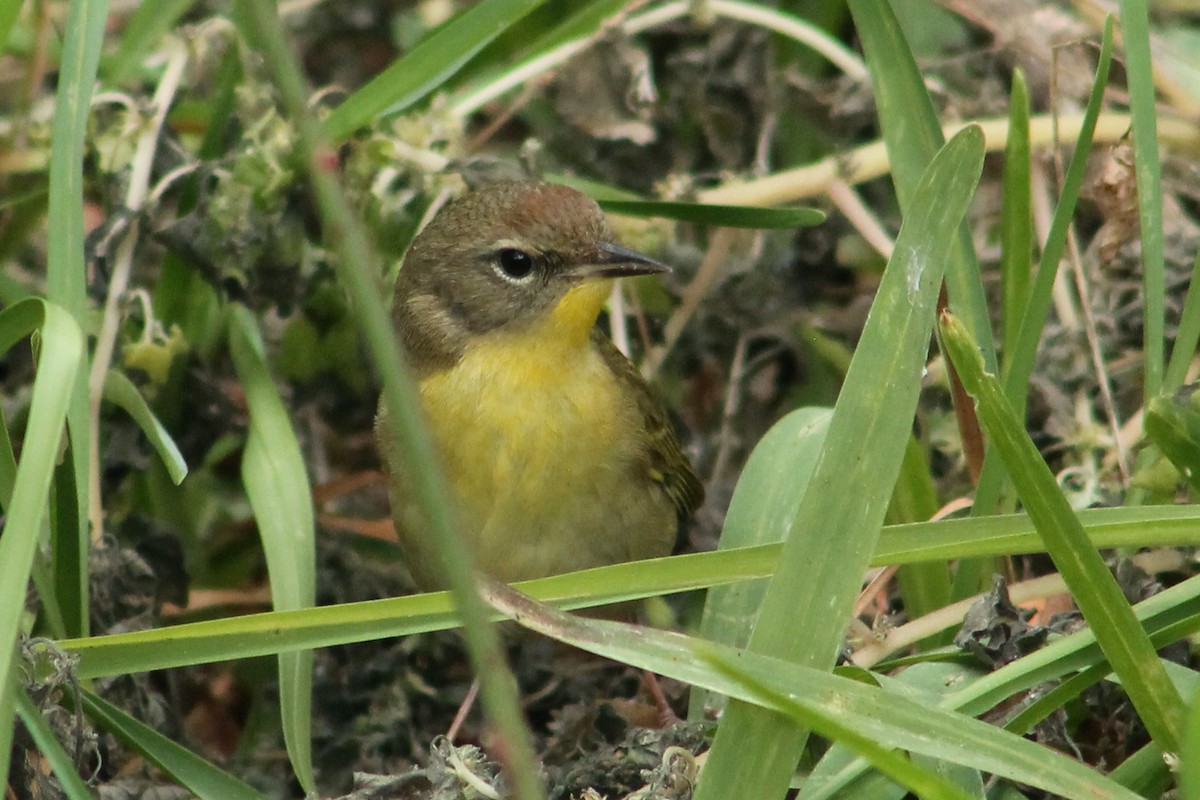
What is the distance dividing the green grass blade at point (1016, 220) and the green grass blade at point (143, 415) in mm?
1650

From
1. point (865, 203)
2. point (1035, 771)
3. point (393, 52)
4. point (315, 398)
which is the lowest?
point (1035, 771)

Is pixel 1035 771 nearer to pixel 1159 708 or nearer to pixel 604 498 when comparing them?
pixel 1159 708

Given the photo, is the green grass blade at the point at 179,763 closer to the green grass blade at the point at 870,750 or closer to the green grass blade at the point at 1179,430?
the green grass blade at the point at 870,750

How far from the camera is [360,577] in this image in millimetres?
4227

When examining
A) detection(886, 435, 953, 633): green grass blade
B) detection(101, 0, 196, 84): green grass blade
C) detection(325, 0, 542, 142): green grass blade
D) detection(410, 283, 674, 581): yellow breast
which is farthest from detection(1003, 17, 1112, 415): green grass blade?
detection(101, 0, 196, 84): green grass blade

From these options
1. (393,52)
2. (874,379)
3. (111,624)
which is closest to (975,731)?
(874,379)

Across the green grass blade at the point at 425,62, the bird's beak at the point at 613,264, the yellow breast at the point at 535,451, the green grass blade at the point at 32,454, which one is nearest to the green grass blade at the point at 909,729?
the green grass blade at the point at 32,454

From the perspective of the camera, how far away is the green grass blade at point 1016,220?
3.11 metres

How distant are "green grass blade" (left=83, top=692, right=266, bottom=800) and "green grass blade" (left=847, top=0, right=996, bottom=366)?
1.68 meters

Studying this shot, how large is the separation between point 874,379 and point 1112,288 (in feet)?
6.47

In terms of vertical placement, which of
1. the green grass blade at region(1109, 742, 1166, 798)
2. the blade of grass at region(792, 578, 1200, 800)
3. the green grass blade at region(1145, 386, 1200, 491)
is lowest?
the green grass blade at region(1109, 742, 1166, 798)

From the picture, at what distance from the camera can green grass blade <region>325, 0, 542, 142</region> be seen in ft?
12.0

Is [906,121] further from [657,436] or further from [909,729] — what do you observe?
[909,729]

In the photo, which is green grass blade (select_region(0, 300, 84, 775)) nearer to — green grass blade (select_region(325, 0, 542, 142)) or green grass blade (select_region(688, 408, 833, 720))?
green grass blade (select_region(325, 0, 542, 142))
